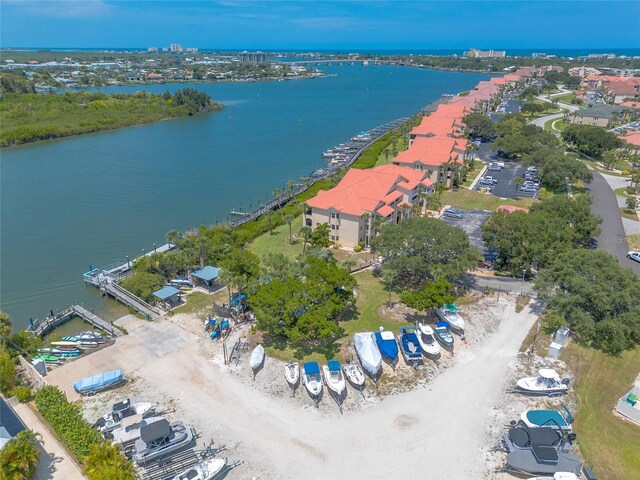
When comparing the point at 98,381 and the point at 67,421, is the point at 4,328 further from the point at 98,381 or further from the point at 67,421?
the point at 67,421

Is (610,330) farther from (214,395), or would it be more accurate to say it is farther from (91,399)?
(91,399)

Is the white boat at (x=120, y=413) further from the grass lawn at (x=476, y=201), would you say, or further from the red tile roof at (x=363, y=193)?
the grass lawn at (x=476, y=201)

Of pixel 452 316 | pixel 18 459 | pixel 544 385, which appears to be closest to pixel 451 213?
pixel 452 316

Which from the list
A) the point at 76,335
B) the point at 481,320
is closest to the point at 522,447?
the point at 481,320

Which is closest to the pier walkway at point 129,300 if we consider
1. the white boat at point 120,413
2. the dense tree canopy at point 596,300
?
the white boat at point 120,413

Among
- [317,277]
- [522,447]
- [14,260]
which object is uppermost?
[317,277]

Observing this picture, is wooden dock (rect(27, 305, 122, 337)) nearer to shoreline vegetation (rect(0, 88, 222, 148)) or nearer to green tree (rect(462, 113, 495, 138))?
shoreline vegetation (rect(0, 88, 222, 148))

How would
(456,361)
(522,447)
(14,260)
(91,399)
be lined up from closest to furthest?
(522,447) < (91,399) < (456,361) < (14,260)
